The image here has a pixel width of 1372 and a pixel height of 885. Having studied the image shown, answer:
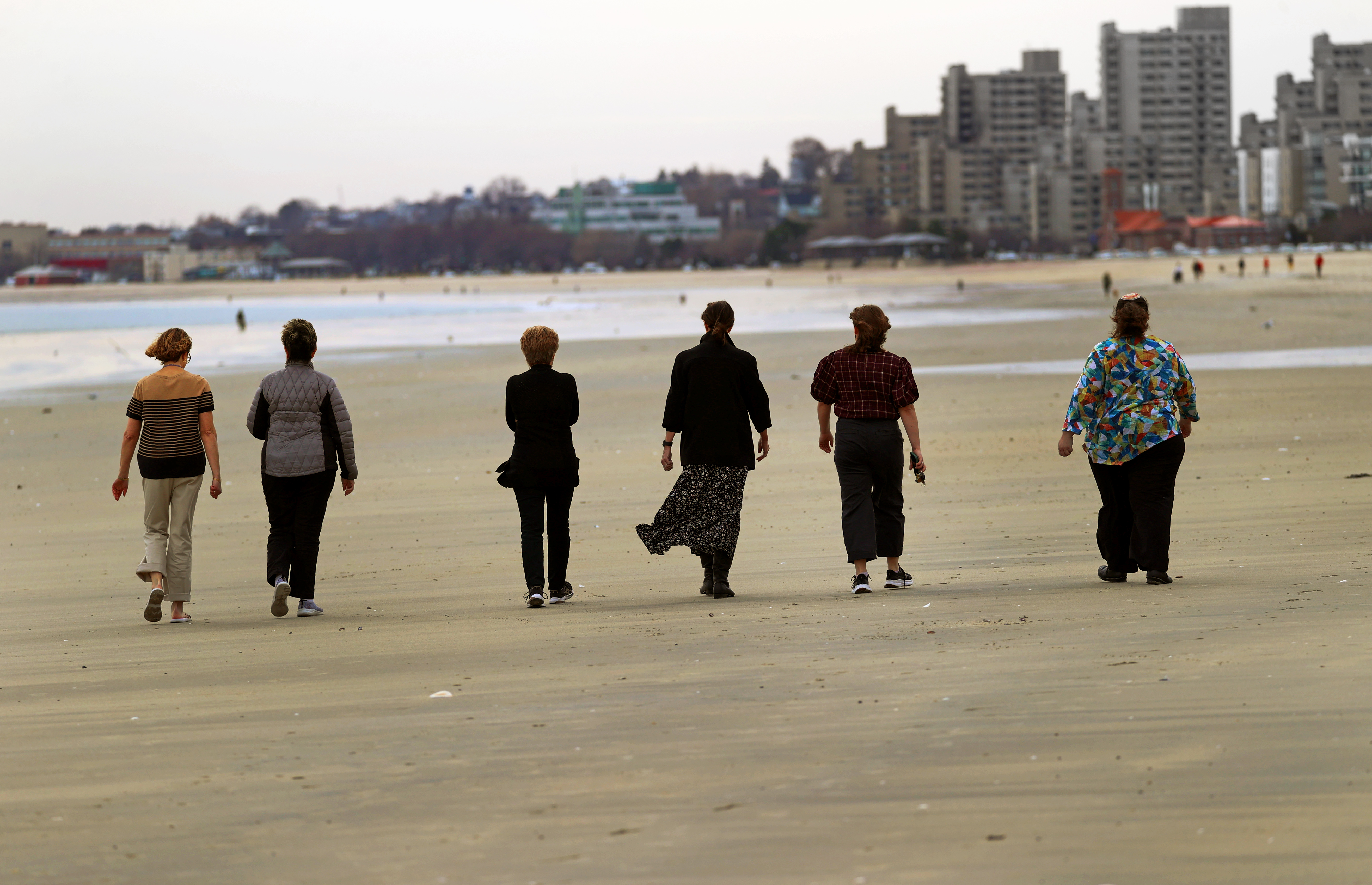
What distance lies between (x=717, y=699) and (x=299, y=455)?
313 cm

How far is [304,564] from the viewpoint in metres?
7.34

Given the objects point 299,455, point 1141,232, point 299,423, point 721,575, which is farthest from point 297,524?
point 1141,232

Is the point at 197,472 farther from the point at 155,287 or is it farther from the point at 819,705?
the point at 155,287

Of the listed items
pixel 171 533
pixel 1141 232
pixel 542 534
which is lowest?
pixel 542 534

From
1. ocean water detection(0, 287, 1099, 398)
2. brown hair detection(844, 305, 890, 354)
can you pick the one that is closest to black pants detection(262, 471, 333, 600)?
brown hair detection(844, 305, 890, 354)

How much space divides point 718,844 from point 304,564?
13.7ft

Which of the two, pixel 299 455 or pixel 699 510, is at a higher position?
pixel 299 455

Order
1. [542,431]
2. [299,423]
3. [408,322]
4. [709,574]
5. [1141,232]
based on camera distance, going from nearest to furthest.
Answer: [299,423]
[542,431]
[709,574]
[408,322]
[1141,232]

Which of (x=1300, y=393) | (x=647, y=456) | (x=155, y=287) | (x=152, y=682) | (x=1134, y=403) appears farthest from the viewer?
(x=155, y=287)

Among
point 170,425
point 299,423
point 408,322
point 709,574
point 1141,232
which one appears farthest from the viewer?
point 1141,232

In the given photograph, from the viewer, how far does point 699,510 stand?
7.54m

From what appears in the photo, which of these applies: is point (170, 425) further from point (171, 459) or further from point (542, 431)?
point (542, 431)

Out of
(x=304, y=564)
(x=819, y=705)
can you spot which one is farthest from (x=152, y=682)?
(x=819, y=705)

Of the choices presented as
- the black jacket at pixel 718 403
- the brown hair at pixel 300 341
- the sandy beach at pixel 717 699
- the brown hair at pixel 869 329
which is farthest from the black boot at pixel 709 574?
the brown hair at pixel 300 341
